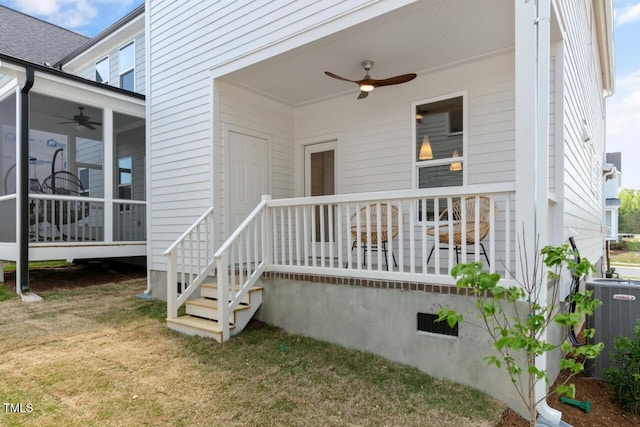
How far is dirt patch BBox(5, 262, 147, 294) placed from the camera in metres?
6.84

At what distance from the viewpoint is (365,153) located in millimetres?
5656

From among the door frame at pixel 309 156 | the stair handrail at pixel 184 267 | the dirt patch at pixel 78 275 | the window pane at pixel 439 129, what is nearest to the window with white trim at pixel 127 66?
the dirt patch at pixel 78 275

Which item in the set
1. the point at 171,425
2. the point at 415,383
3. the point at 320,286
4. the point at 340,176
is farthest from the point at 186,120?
the point at 415,383

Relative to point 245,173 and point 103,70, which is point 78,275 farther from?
point 103,70

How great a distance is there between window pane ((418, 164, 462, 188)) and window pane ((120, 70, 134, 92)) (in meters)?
8.18

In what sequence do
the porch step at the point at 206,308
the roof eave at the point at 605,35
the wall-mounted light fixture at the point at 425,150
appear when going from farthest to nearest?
the roof eave at the point at 605,35
the wall-mounted light fixture at the point at 425,150
the porch step at the point at 206,308

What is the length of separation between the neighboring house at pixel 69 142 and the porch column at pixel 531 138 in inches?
266

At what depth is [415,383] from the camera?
3.18m

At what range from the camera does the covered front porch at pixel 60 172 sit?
586 cm

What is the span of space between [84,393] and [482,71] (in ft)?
17.7

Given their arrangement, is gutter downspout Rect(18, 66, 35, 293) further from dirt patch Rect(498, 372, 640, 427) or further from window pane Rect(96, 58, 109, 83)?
dirt patch Rect(498, 372, 640, 427)

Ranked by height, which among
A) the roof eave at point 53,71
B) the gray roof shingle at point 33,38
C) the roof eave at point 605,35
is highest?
the gray roof shingle at point 33,38

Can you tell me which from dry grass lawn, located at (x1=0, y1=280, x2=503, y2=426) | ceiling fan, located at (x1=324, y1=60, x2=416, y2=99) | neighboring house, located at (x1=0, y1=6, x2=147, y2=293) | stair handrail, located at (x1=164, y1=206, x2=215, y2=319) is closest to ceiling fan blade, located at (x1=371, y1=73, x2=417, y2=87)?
ceiling fan, located at (x1=324, y1=60, x2=416, y2=99)

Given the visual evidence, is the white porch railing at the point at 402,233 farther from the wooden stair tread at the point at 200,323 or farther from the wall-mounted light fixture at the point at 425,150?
the wooden stair tread at the point at 200,323
